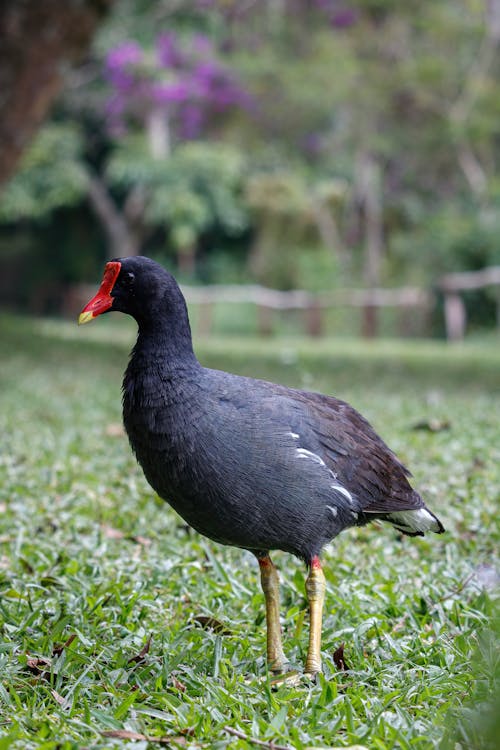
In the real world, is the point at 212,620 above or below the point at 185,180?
below

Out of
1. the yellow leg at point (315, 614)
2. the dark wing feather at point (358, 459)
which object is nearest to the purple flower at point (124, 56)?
the dark wing feather at point (358, 459)

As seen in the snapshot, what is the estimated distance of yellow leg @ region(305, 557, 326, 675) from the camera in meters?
2.93

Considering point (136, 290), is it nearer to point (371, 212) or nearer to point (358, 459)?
point (358, 459)

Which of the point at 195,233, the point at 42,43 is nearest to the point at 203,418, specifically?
the point at 42,43

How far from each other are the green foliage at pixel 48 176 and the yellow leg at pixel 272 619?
20.9m

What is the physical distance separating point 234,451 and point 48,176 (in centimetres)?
2153

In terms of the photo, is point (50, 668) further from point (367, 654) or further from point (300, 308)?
point (300, 308)

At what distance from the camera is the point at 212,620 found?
3.34 meters

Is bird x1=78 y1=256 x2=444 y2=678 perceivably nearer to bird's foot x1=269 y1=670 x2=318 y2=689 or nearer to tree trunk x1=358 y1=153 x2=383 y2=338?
bird's foot x1=269 y1=670 x2=318 y2=689

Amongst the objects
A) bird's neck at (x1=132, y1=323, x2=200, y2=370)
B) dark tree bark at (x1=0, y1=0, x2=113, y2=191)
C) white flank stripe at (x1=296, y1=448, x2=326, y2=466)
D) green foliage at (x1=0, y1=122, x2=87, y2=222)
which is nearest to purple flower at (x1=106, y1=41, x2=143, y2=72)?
green foliage at (x1=0, y1=122, x2=87, y2=222)

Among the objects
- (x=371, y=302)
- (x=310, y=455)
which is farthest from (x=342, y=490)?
(x=371, y=302)

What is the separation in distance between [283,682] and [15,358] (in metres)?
9.75

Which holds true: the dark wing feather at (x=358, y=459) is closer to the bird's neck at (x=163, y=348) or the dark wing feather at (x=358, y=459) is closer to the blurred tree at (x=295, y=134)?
the bird's neck at (x=163, y=348)

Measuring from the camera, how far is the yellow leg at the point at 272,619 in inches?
119
